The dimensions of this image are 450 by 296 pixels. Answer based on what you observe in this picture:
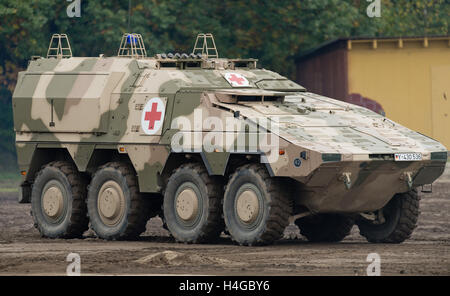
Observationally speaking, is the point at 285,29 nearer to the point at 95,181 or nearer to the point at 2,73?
the point at 2,73

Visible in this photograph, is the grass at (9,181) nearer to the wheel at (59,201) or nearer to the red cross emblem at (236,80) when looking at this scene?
the wheel at (59,201)

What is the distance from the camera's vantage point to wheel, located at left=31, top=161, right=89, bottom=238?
A: 2322cm

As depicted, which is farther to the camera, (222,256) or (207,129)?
(207,129)

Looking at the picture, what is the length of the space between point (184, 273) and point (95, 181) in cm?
651

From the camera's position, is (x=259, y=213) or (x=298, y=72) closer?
(x=259, y=213)

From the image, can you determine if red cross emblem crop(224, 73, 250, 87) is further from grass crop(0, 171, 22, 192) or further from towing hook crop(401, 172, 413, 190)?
grass crop(0, 171, 22, 192)

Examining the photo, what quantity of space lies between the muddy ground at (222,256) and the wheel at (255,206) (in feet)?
0.83

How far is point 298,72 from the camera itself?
43219mm

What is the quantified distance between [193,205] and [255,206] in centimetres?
144

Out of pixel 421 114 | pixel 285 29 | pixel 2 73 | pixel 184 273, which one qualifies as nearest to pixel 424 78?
pixel 421 114

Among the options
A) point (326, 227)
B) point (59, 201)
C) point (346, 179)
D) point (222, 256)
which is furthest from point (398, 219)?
point (59, 201)

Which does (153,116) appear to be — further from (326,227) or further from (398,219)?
(398,219)

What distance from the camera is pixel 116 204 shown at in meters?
22.4

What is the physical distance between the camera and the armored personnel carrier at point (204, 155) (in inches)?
784
